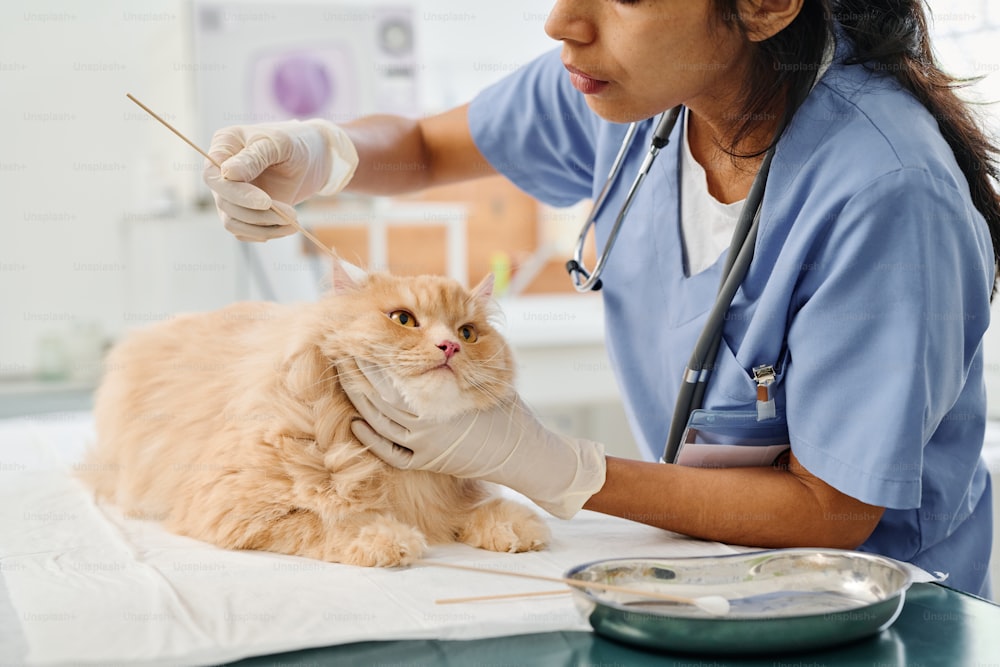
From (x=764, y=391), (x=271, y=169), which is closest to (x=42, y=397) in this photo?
(x=271, y=169)

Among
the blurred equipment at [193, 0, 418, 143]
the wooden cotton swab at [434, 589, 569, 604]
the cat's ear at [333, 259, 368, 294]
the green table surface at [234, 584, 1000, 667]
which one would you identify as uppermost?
the blurred equipment at [193, 0, 418, 143]

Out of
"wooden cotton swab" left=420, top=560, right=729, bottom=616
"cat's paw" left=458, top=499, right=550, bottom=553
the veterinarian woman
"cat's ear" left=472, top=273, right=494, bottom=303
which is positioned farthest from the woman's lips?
"wooden cotton swab" left=420, top=560, right=729, bottom=616

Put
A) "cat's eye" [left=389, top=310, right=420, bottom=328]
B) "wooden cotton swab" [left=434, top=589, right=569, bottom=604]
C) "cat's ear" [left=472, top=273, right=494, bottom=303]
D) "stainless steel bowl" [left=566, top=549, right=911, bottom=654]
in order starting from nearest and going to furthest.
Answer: "stainless steel bowl" [left=566, top=549, right=911, bottom=654] → "wooden cotton swab" [left=434, top=589, right=569, bottom=604] → "cat's eye" [left=389, top=310, right=420, bottom=328] → "cat's ear" [left=472, top=273, right=494, bottom=303]

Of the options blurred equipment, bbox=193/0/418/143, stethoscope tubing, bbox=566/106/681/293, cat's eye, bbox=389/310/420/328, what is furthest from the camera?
blurred equipment, bbox=193/0/418/143

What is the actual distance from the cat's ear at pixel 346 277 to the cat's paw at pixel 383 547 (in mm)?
347

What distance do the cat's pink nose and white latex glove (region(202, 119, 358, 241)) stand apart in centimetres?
38

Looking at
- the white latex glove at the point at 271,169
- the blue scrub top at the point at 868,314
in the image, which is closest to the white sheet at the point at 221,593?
the blue scrub top at the point at 868,314

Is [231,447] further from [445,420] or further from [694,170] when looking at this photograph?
[694,170]

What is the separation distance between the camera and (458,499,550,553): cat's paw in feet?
3.96

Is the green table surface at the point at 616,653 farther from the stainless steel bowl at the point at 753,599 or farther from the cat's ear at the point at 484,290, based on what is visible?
the cat's ear at the point at 484,290

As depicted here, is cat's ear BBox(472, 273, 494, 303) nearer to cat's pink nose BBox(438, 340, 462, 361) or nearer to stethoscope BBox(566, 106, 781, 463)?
cat's pink nose BBox(438, 340, 462, 361)

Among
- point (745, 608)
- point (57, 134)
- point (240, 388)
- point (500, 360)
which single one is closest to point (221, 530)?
point (240, 388)

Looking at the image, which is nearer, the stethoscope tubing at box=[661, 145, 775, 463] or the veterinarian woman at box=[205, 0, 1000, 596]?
the veterinarian woman at box=[205, 0, 1000, 596]

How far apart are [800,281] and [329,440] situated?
681 millimetres
